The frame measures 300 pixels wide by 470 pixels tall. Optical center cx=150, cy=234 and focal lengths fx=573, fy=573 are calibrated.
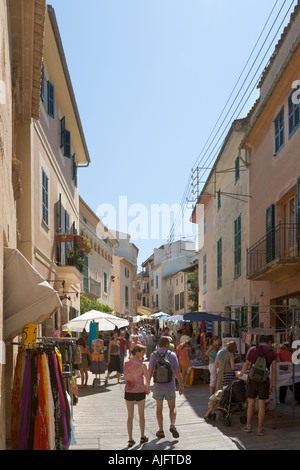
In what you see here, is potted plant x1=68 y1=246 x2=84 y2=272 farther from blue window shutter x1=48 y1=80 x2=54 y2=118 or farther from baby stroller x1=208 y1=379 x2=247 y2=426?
baby stroller x1=208 y1=379 x2=247 y2=426

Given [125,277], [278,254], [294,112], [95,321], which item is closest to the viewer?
[294,112]

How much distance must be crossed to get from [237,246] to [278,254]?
6939 millimetres

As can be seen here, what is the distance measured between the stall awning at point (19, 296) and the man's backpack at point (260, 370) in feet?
13.3

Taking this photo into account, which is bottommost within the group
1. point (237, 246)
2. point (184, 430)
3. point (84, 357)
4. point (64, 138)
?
point (184, 430)

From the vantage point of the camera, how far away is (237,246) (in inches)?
902

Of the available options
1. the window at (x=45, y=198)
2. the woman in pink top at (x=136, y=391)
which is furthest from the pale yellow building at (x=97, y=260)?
the woman in pink top at (x=136, y=391)

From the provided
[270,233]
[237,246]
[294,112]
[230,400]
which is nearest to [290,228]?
[270,233]

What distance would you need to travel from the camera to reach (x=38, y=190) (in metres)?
13.7

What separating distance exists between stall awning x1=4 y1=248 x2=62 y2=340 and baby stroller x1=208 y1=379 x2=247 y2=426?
15.4 ft

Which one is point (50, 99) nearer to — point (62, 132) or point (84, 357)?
point (62, 132)

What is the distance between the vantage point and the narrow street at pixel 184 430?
28.0ft

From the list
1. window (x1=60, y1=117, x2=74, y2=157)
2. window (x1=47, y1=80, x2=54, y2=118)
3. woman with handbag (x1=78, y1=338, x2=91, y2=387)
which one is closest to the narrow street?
woman with handbag (x1=78, y1=338, x2=91, y2=387)
